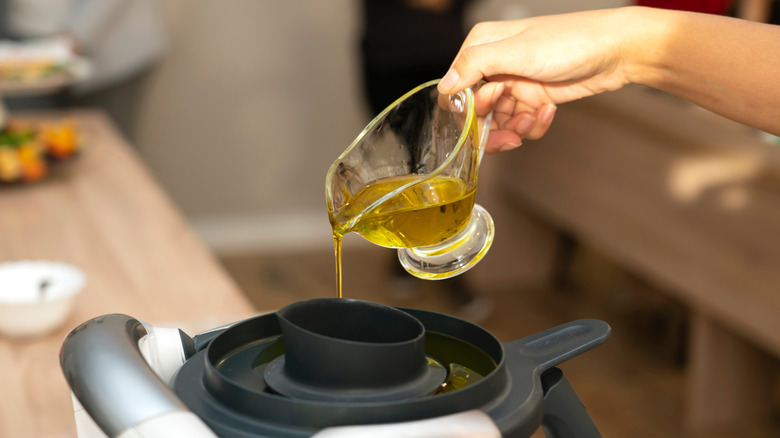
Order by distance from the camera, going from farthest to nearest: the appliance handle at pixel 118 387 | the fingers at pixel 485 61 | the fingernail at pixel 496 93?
the fingernail at pixel 496 93
the fingers at pixel 485 61
the appliance handle at pixel 118 387

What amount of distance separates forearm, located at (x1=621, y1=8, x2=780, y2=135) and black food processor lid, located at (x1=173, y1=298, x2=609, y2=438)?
0.41 metres

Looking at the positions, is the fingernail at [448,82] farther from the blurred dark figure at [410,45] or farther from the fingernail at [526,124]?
the blurred dark figure at [410,45]

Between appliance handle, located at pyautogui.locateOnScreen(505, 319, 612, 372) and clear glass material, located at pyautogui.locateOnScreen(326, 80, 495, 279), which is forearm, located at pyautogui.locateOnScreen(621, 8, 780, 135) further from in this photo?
appliance handle, located at pyautogui.locateOnScreen(505, 319, 612, 372)

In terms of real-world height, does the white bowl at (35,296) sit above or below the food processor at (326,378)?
below

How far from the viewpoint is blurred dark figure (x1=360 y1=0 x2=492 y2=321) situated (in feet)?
9.52

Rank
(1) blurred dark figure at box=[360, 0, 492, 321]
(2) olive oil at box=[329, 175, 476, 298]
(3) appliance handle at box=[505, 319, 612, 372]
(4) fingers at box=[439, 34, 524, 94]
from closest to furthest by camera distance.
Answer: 1. (3) appliance handle at box=[505, 319, 612, 372]
2. (2) olive oil at box=[329, 175, 476, 298]
3. (4) fingers at box=[439, 34, 524, 94]
4. (1) blurred dark figure at box=[360, 0, 492, 321]

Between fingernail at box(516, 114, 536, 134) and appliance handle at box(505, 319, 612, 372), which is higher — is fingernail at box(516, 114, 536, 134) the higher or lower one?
the higher one

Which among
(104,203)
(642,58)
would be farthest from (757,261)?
(104,203)

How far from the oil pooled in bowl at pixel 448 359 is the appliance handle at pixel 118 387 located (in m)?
0.08

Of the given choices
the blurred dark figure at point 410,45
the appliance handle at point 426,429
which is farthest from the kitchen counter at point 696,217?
the appliance handle at point 426,429

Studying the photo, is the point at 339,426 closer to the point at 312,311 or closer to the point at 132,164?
the point at 312,311

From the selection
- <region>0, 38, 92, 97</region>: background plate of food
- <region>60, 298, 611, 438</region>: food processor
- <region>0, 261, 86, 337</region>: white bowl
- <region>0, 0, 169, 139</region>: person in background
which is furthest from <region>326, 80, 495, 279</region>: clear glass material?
<region>0, 0, 169, 139</region>: person in background

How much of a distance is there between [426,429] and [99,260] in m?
1.16

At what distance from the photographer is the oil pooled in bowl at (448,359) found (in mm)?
502
